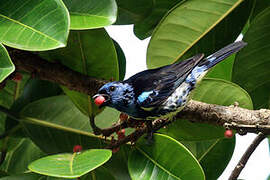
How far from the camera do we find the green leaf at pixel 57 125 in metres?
2.03

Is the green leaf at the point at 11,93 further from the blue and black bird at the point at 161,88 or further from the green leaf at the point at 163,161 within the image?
the green leaf at the point at 163,161

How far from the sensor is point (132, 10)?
84.4 inches

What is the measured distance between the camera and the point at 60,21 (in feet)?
5.08

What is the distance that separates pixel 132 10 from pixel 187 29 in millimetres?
270

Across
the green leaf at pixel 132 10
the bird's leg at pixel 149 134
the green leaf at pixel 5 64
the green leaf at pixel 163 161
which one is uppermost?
the green leaf at pixel 5 64

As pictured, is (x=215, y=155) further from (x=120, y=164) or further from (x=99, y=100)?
(x=99, y=100)

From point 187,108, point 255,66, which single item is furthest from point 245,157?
point 255,66

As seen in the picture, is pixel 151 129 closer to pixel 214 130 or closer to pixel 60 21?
pixel 214 130

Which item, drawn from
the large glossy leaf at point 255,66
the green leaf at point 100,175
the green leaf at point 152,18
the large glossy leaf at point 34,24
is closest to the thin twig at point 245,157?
the large glossy leaf at point 255,66

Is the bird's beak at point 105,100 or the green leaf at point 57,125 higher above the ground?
the bird's beak at point 105,100

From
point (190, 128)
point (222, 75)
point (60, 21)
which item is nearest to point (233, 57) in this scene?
point (222, 75)

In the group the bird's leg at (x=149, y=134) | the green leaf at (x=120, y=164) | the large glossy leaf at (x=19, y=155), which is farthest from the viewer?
the large glossy leaf at (x=19, y=155)

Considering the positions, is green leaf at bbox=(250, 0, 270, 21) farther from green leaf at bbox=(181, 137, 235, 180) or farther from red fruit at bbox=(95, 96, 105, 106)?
red fruit at bbox=(95, 96, 105, 106)

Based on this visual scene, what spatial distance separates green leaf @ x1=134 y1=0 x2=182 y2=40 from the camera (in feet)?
7.17
